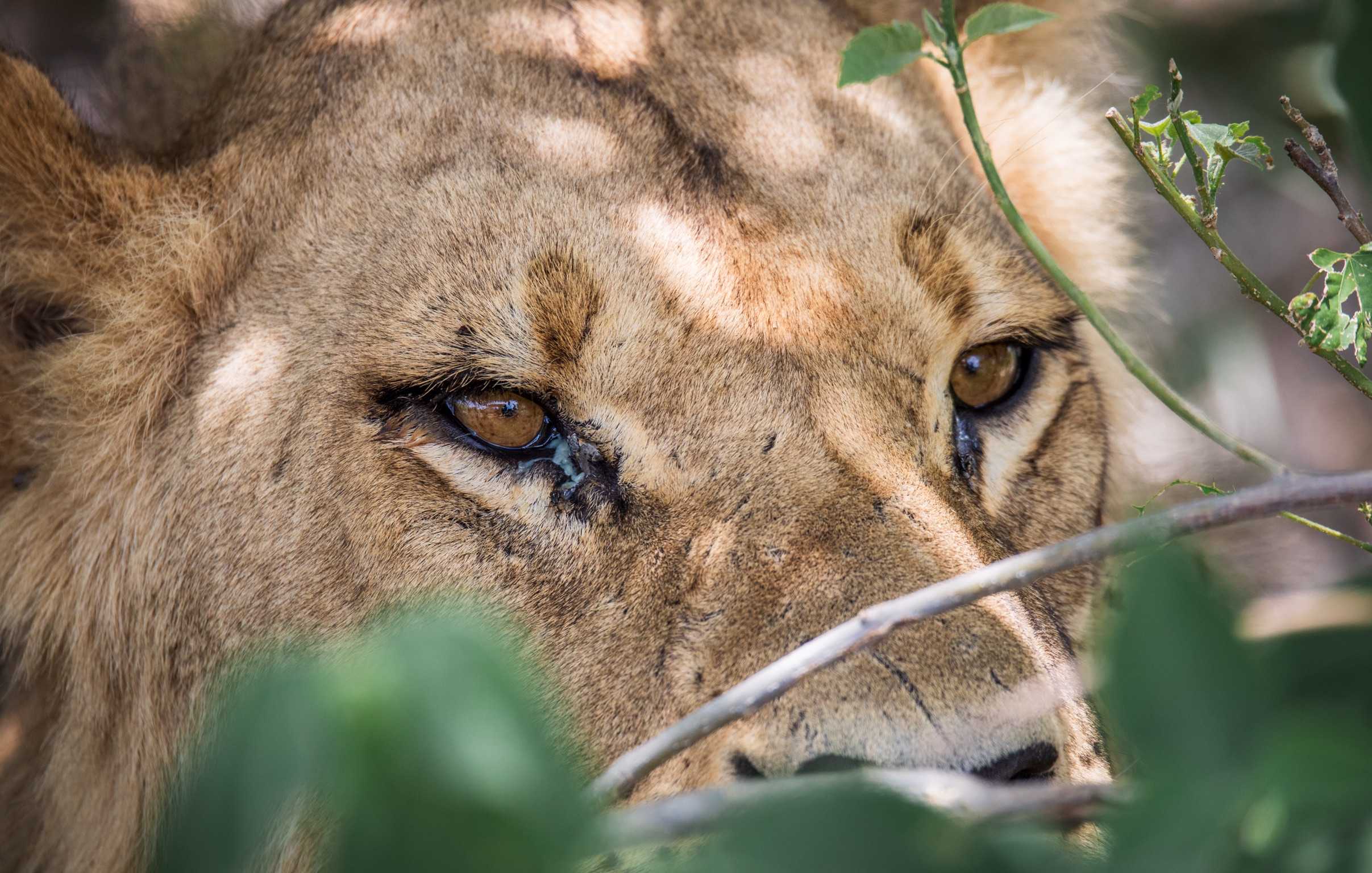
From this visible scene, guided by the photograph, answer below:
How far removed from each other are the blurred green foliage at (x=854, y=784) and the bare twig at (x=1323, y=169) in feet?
3.03

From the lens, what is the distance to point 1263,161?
1.74 meters

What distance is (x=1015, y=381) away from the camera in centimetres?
244

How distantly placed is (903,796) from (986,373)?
1600 millimetres

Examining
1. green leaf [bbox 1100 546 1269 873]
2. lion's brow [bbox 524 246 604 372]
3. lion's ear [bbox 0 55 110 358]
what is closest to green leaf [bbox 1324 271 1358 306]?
green leaf [bbox 1100 546 1269 873]

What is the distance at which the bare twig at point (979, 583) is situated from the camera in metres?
1.08

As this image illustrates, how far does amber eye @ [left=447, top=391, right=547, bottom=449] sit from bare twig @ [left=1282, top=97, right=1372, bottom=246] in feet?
4.02

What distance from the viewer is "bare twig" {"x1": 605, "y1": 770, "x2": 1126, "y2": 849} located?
2.92 ft

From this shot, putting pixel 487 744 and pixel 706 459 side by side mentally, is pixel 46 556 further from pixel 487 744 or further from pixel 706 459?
pixel 487 744

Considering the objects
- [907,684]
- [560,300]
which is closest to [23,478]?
[560,300]

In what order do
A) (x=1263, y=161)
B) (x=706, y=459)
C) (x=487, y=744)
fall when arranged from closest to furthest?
(x=487, y=744) < (x=1263, y=161) < (x=706, y=459)

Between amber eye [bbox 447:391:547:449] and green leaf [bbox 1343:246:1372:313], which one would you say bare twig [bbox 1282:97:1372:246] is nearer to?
green leaf [bbox 1343:246:1372:313]

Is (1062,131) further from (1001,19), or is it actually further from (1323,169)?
(1001,19)

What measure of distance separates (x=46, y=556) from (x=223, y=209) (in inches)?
29.1

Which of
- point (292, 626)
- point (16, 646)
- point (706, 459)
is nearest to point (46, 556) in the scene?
point (16, 646)
